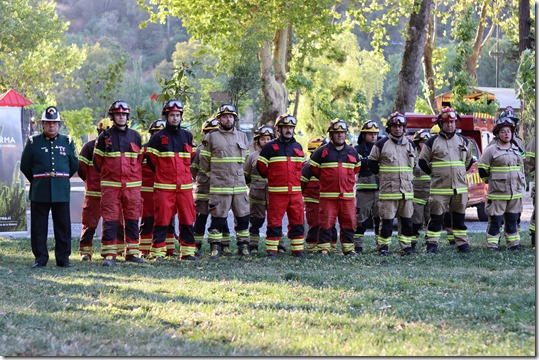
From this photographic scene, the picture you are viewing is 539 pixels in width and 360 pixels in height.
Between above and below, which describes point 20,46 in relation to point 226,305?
above

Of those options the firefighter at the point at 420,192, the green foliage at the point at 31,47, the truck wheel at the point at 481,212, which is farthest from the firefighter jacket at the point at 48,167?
the green foliage at the point at 31,47

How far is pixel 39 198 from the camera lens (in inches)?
535

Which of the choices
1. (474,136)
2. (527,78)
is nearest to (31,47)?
(474,136)

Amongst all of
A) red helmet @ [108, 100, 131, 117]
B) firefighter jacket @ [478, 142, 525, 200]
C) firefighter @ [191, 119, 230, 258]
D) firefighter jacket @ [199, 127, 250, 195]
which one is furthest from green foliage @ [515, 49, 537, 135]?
red helmet @ [108, 100, 131, 117]

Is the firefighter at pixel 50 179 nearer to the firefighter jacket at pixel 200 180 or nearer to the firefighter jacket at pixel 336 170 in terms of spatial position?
the firefighter jacket at pixel 200 180

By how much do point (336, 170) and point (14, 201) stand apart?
7.19 metres

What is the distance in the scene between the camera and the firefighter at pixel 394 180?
1497 centimetres

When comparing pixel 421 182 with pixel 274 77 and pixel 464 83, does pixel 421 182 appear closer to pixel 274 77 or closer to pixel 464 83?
pixel 464 83

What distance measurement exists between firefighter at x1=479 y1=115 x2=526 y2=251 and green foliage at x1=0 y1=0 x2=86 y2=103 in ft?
125

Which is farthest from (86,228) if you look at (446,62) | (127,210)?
(446,62)

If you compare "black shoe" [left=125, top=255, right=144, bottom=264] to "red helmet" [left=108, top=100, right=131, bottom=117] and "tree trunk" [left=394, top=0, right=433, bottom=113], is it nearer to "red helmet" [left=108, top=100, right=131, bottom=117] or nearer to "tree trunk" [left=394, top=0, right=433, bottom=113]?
"red helmet" [left=108, top=100, right=131, bottom=117]

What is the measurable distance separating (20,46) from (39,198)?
41117 millimetres

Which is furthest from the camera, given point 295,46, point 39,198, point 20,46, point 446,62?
point 20,46

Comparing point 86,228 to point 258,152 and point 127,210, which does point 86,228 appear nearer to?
point 127,210
